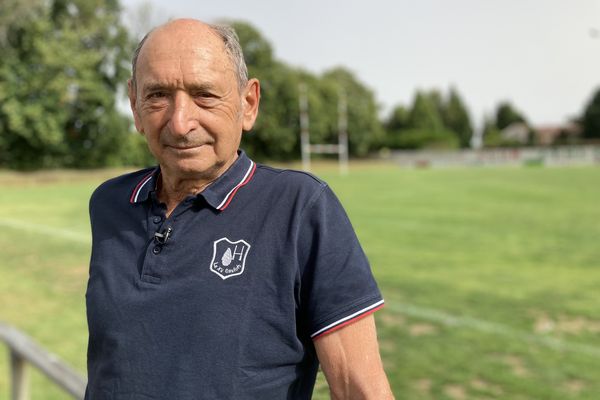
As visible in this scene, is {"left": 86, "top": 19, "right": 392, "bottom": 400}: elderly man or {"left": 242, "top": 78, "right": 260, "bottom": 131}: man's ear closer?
{"left": 86, "top": 19, "right": 392, "bottom": 400}: elderly man

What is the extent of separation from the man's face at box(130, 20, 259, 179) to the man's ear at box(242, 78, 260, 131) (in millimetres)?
30

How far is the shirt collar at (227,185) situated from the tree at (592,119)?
67.1m

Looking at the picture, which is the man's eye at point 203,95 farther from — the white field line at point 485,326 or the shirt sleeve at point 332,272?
the white field line at point 485,326

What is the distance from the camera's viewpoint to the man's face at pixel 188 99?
1144 millimetres

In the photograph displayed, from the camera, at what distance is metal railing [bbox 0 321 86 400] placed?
6.53 ft

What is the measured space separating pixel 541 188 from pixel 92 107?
23.3 m

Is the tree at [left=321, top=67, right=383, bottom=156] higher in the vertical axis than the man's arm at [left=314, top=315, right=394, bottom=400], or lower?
higher

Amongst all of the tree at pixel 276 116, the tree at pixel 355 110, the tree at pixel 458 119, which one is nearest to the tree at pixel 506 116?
the tree at pixel 458 119

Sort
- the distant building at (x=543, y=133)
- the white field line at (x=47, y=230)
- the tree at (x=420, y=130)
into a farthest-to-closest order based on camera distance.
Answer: the distant building at (x=543, y=133) → the tree at (x=420, y=130) → the white field line at (x=47, y=230)

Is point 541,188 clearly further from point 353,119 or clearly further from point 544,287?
point 353,119

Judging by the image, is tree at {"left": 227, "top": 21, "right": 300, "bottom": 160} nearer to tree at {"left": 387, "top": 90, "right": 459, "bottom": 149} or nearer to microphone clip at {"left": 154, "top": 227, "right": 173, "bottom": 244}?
tree at {"left": 387, "top": 90, "right": 459, "bottom": 149}

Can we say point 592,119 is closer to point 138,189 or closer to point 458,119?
point 458,119

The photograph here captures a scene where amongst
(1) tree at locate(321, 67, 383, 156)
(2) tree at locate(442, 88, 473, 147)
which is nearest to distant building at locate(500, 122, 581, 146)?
(2) tree at locate(442, 88, 473, 147)

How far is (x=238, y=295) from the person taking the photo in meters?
1.09
